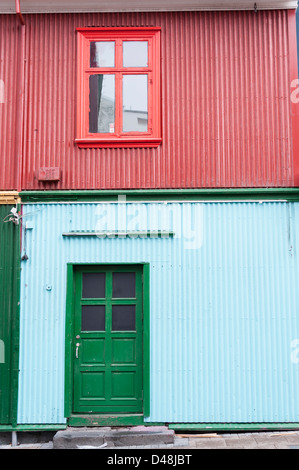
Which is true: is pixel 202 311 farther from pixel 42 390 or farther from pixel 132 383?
pixel 42 390

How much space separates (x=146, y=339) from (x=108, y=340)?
61cm

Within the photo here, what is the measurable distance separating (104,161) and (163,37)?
2.28 meters

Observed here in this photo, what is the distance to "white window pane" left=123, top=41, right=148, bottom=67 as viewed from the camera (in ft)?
23.5

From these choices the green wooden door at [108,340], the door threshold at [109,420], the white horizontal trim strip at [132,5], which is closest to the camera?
the door threshold at [109,420]

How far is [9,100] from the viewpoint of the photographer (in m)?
7.02

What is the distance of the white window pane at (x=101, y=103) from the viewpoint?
7066 mm

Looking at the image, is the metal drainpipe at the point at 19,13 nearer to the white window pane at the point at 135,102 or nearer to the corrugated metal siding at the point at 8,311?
the white window pane at the point at 135,102

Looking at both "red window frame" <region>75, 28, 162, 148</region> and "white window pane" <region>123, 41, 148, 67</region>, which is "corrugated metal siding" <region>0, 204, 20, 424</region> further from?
"white window pane" <region>123, 41, 148, 67</region>

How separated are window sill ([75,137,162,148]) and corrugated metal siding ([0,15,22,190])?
3.51 feet

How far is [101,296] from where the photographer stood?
22.3 ft

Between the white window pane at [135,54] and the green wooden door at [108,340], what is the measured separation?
11.1 feet

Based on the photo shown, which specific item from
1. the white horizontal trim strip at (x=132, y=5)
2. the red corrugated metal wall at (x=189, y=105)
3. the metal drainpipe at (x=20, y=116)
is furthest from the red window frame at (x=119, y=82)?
the metal drainpipe at (x=20, y=116)

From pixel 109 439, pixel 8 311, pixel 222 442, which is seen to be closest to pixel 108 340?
pixel 109 439

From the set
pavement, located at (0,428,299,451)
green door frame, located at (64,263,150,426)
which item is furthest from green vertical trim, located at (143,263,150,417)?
pavement, located at (0,428,299,451)
